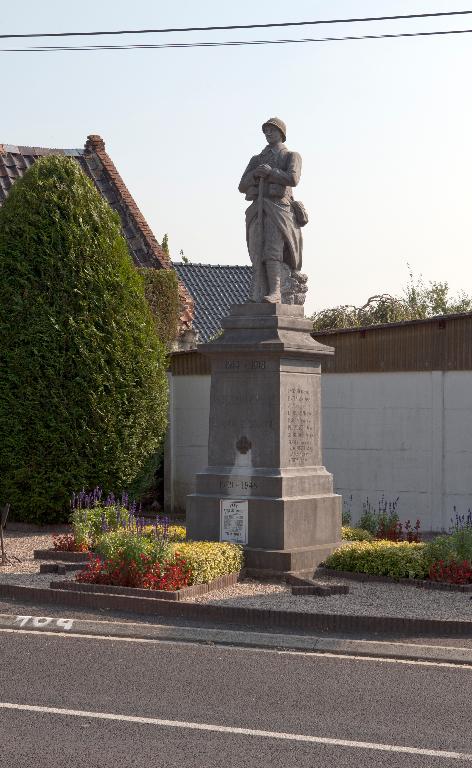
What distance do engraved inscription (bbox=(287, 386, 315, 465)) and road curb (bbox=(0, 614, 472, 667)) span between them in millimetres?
3904

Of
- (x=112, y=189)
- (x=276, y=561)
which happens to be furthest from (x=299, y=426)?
(x=112, y=189)

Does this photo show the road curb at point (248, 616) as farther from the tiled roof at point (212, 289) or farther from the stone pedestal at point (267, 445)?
the tiled roof at point (212, 289)

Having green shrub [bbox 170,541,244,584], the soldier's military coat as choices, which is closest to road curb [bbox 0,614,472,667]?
green shrub [bbox 170,541,244,584]

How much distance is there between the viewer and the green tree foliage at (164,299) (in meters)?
25.7

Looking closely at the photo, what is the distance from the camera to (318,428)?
15.5 m

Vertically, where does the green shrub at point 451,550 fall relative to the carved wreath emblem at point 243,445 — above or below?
below

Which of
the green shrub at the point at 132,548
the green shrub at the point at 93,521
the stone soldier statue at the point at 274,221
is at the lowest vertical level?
the green shrub at the point at 132,548

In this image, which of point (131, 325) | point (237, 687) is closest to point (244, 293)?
Answer: point (131, 325)

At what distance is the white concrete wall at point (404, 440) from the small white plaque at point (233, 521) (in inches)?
236

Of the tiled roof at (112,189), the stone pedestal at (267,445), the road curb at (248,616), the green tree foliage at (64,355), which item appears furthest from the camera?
the tiled roof at (112,189)

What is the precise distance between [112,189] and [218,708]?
22426 millimetres

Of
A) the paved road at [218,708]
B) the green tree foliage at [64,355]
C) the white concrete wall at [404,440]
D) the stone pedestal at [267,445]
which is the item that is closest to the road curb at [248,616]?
the paved road at [218,708]

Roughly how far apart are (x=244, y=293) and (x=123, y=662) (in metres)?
32.2

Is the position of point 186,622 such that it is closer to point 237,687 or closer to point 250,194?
point 237,687
